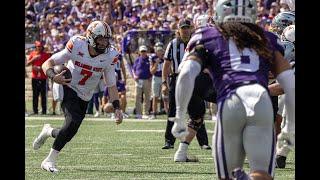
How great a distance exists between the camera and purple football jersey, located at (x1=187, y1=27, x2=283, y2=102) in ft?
19.7

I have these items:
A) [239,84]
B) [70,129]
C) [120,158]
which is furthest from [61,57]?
[239,84]

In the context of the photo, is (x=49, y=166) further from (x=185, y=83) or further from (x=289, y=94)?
(x=289, y=94)

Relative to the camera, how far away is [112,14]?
26562 mm

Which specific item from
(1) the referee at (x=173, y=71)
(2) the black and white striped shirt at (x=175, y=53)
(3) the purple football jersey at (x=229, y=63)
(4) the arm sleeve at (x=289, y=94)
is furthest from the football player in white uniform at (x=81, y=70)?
(4) the arm sleeve at (x=289, y=94)

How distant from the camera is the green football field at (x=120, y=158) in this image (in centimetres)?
932

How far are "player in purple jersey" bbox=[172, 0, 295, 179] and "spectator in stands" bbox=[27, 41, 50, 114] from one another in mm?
15436

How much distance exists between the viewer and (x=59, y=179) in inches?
350

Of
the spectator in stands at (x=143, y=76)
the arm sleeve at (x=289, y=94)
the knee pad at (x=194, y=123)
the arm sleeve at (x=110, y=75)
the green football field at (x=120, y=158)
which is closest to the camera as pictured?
the arm sleeve at (x=289, y=94)

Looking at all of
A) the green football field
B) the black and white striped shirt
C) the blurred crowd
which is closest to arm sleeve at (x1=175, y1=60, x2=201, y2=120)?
the green football field

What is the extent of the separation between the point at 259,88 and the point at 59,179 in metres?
3.47

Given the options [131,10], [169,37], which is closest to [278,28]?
[169,37]

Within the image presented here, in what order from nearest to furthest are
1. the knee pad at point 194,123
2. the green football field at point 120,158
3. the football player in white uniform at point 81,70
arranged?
the green football field at point 120,158 → the football player in white uniform at point 81,70 → the knee pad at point 194,123

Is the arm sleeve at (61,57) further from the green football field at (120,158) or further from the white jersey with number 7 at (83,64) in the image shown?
the green football field at (120,158)

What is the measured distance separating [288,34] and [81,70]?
2.31m
